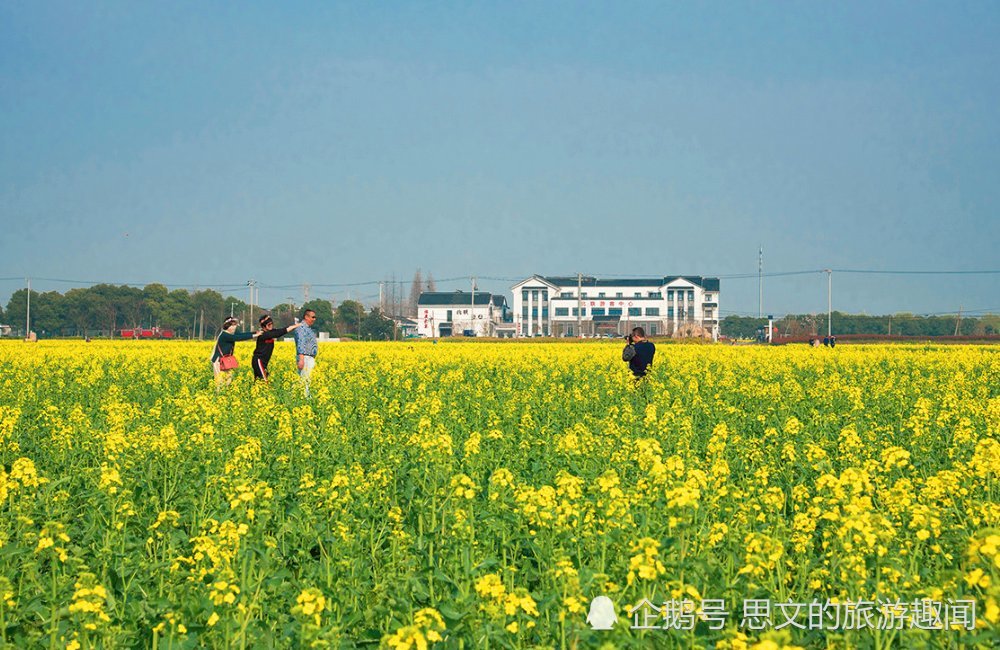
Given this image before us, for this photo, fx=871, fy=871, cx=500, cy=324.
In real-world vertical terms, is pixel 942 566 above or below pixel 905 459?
below

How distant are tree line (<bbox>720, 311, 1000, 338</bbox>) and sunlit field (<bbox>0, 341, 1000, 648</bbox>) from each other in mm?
93942

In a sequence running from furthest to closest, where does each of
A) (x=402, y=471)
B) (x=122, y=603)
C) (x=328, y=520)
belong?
(x=402, y=471) → (x=328, y=520) → (x=122, y=603)

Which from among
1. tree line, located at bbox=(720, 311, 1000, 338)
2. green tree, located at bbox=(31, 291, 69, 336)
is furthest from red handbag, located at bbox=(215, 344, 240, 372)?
green tree, located at bbox=(31, 291, 69, 336)

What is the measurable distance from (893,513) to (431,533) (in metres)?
3.78

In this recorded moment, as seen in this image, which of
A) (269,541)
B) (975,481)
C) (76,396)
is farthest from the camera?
(76,396)

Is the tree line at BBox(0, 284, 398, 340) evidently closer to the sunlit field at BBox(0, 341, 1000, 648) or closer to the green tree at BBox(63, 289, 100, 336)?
the green tree at BBox(63, 289, 100, 336)

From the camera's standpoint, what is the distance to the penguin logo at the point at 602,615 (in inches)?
181

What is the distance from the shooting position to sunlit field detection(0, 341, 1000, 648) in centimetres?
486

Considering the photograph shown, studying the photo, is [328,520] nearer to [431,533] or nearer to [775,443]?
[431,533]

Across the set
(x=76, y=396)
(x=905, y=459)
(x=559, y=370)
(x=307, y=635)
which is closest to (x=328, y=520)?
(x=307, y=635)

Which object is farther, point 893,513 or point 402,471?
point 402,471

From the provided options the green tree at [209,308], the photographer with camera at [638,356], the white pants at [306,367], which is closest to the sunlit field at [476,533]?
the white pants at [306,367]

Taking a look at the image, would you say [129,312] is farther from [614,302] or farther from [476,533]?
[476,533]

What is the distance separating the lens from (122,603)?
18.7 ft
